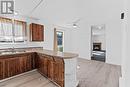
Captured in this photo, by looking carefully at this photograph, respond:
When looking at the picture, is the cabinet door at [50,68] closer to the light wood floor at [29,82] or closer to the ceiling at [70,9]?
the light wood floor at [29,82]

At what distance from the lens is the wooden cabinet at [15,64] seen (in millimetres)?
3545

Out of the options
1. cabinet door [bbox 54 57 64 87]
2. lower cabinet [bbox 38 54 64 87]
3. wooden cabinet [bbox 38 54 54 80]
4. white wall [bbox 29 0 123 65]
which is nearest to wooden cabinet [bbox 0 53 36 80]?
wooden cabinet [bbox 38 54 54 80]

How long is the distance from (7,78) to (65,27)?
21.6 ft

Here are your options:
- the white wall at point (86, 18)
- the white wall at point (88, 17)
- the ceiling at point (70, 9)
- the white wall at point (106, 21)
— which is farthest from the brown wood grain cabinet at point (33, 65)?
the white wall at point (106, 21)

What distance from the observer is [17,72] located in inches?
159

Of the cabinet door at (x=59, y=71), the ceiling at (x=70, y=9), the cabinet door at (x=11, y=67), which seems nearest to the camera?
the cabinet door at (x=59, y=71)

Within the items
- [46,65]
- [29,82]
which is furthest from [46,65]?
[29,82]

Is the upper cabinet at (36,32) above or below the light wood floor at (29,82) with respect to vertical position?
above

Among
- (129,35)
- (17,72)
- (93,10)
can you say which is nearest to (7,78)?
(17,72)

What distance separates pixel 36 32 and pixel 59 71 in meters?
3.67

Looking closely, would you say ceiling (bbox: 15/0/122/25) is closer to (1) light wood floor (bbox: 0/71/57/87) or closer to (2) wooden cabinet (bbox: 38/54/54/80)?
(2) wooden cabinet (bbox: 38/54/54/80)

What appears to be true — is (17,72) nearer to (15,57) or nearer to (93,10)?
(15,57)

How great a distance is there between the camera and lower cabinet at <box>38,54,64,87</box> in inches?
125

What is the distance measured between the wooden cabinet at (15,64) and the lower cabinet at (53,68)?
520 mm
